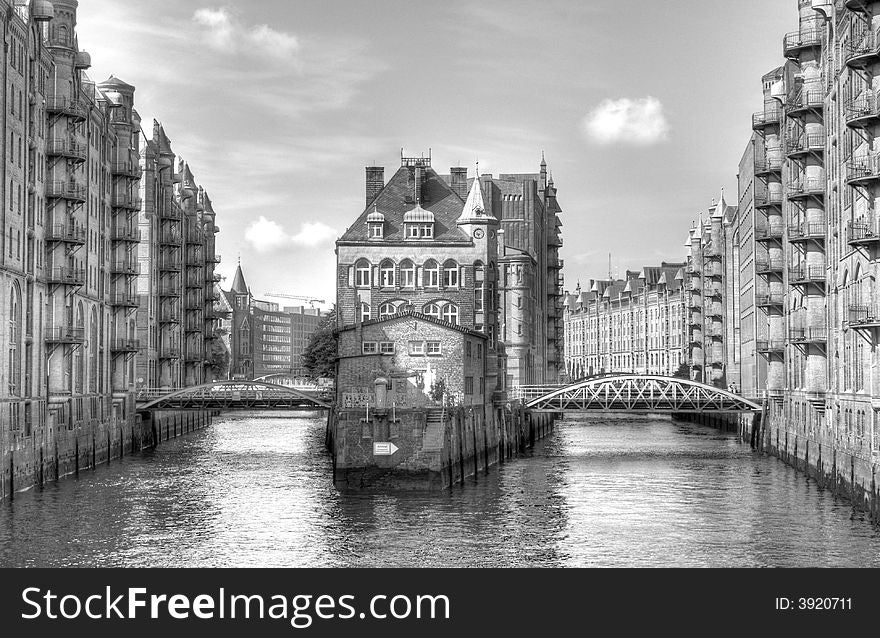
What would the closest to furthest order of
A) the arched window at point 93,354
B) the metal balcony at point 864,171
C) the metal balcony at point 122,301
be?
1. the metal balcony at point 864,171
2. the arched window at point 93,354
3. the metal balcony at point 122,301

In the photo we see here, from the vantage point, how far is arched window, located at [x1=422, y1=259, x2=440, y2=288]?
90625 millimetres

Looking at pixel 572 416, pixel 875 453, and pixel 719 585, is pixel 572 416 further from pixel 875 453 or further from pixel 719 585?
pixel 719 585

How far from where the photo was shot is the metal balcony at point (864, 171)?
48938 millimetres

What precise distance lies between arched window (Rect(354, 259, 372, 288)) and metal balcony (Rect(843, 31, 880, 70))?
142 feet

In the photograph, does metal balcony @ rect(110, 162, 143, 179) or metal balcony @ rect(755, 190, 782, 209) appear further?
metal balcony @ rect(110, 162, 143, 179)

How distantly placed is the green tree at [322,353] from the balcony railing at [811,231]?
64.6 m

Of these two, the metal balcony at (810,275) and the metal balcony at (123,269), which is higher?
the metal balcony at (123,269)

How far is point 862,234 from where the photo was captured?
52.9 meters

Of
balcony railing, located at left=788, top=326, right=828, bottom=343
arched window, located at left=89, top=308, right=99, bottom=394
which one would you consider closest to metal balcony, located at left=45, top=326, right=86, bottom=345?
arched window, located at left=89, top=308, right=99, bottom=394

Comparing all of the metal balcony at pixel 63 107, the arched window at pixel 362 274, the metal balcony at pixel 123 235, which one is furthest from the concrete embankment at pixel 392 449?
the arched window at pixel 362 274

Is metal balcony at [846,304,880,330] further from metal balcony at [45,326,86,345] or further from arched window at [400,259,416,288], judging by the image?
arched window at [400,259,416,288]

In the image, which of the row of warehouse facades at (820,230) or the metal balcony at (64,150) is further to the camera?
the metal balcony at (64,150)

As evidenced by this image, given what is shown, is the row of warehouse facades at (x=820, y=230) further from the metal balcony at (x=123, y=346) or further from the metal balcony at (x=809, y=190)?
the metal balcony at (x=123, y=346)

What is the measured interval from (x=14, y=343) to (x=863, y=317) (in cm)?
3496
